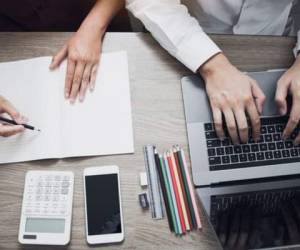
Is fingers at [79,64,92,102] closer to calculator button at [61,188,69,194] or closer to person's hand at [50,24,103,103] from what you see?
person's hand at [50,24,103,103]

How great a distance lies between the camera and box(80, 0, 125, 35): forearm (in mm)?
861

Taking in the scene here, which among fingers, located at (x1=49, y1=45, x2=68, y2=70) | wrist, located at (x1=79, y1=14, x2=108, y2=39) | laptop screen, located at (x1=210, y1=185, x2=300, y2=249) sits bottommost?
laptop screen, located at (x1=210, y1=185, x2=300, y2=249)

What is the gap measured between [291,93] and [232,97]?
12 cm

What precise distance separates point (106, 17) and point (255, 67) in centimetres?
34

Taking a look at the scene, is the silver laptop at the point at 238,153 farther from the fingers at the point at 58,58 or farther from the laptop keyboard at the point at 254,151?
the fingers at the point at 58,58

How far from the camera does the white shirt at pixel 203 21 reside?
31.3 inches

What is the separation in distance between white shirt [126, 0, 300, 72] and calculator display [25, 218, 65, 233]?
39cm

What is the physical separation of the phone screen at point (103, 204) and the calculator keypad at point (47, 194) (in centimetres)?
4

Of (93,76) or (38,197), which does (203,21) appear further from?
(38,197)

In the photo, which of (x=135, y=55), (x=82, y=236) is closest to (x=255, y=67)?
(x=135, y=55)

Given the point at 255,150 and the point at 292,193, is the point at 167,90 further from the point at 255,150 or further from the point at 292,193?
the point at 292,193

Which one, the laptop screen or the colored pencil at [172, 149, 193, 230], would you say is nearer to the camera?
the laptop screen

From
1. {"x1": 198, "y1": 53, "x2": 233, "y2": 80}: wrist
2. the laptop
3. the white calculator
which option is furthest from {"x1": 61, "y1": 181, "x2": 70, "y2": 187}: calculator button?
{"x1": 198, "y1": 53, "x2": 233, "y2": 80}: wrist

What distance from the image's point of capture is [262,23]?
3.07 feet
